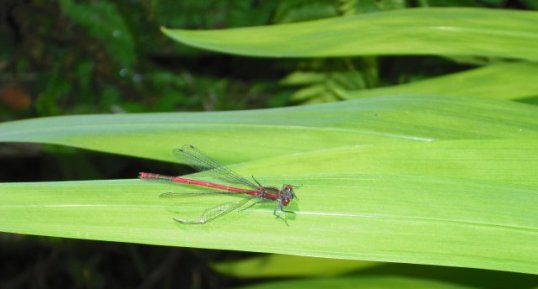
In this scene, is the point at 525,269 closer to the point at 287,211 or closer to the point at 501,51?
the point at 287,211

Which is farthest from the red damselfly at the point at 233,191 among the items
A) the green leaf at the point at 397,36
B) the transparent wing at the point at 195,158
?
the green leaf at the point at 397,36

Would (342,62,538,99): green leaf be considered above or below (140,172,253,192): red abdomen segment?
below

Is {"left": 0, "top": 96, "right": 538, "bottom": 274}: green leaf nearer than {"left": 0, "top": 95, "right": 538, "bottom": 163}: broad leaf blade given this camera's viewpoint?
Yes

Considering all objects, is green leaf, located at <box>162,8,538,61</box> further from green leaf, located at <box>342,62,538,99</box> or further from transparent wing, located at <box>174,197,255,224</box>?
transparent wing, located at <box>174,197,255,224</box>

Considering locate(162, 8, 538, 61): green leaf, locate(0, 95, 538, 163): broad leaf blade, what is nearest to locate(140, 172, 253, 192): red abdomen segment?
locate(0, 95, 538, 163): broad leaf blade

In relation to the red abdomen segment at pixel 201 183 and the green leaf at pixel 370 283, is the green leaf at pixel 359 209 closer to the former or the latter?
the red abdomen segment at pixel 201 183

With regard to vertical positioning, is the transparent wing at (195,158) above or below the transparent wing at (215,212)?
above

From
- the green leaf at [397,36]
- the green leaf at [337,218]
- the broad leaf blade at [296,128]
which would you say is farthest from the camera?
the green leaf at [397,36]
